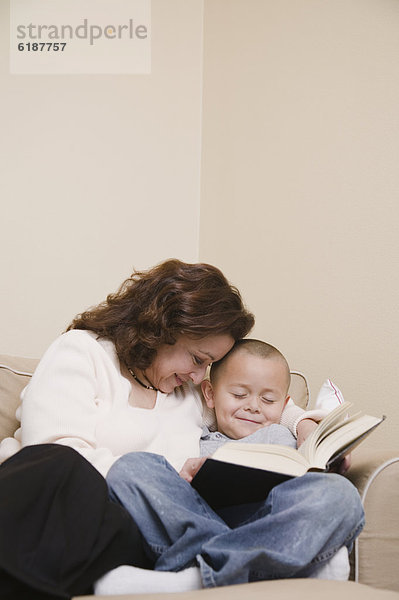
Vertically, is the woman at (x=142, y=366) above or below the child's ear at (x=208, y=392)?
above

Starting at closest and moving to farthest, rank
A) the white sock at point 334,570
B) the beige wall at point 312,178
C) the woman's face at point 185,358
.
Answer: the white sock at point 334,570, the woman's face at point 185,358, the beige wall at point 312,178

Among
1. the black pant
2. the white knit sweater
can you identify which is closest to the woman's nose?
the white knit sweater

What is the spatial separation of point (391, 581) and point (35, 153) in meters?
1.95

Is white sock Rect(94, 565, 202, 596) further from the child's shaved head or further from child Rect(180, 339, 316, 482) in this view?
the child's shaved head

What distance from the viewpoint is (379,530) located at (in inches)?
56.6

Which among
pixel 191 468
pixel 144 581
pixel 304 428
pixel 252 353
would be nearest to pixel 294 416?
pixel 304 428

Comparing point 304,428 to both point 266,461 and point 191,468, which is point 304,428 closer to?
point 191,468

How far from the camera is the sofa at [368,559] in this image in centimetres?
114

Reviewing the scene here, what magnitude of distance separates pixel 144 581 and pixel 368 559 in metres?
0.49

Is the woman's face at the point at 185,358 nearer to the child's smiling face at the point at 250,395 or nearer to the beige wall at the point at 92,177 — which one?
the child's smiling face at the point at 250,395

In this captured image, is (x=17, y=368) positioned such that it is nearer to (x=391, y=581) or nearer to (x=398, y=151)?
(x=391, y=581)

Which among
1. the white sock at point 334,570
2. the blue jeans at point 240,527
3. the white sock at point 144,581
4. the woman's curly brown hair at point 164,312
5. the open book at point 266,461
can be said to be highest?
the woman's curly brown hair at point 164,312

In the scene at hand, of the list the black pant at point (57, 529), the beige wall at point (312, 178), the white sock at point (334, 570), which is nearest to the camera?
the black pant at point (57, 529)

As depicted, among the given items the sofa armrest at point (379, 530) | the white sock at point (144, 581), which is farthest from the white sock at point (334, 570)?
the white sock at point (144, 581)
